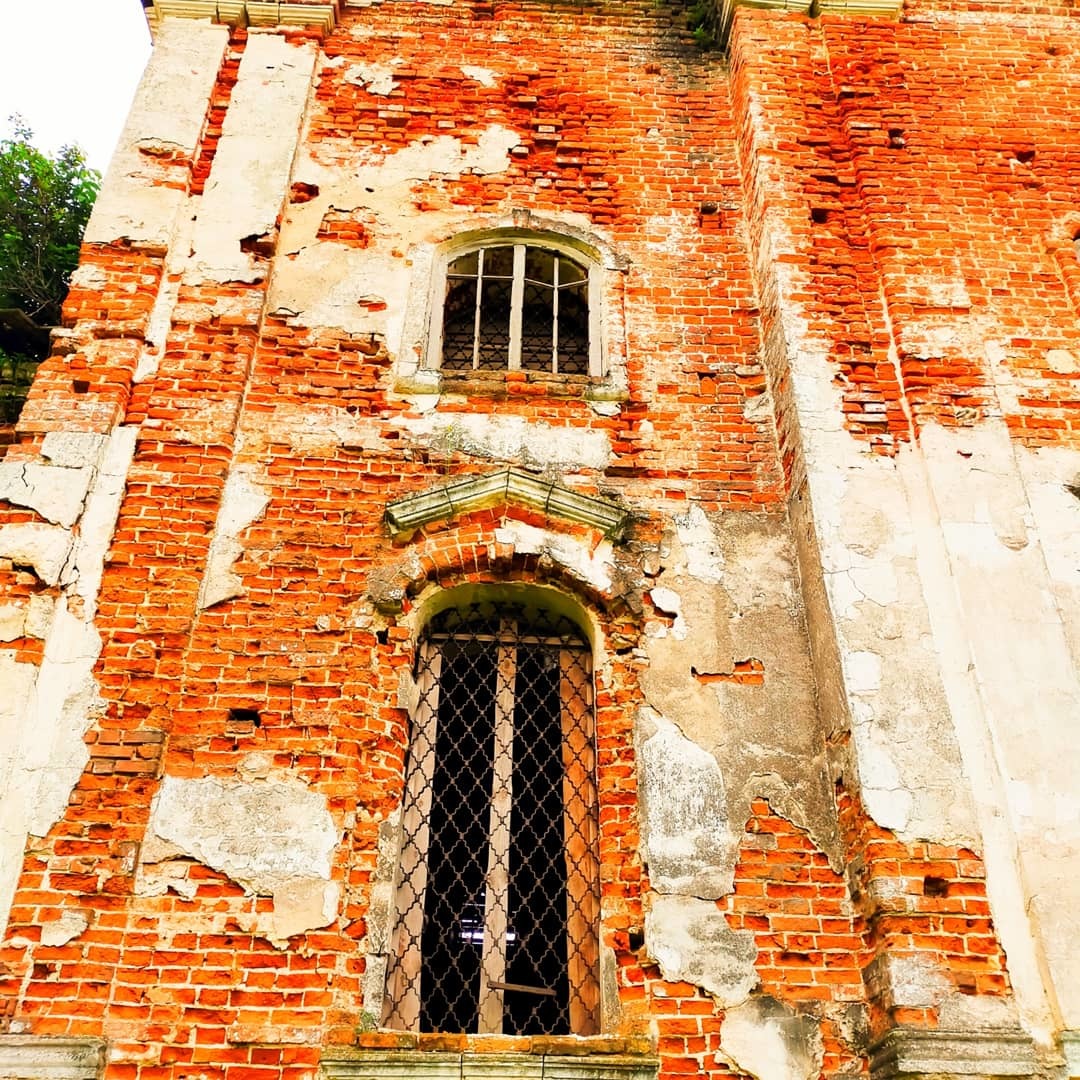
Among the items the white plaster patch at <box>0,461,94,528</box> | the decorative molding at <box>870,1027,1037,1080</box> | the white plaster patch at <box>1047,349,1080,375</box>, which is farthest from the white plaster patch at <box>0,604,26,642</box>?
the white plaster patch at <box>1047,349,1080,375</box>

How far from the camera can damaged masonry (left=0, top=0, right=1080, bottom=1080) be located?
4.03 meters

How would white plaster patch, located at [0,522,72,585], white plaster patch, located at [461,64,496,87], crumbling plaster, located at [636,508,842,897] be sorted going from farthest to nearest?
white plaster patch, located at [461,64,496,87] → white plaster patch, located at [0,522,72,585] → crumbling plaster, located at [636,508,842,897]

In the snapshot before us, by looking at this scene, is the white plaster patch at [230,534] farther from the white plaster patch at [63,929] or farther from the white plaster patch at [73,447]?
the white plaster patch at [63,929]

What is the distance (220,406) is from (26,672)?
1.75 m

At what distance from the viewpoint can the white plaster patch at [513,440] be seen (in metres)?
5.56

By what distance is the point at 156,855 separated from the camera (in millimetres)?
4215

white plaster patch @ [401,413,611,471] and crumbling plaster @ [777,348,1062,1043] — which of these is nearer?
crumbling plaster @ [777,348,1062,1043]

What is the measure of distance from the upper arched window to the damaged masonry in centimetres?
4

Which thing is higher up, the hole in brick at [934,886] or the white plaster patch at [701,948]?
the hole in brick at [934,886]

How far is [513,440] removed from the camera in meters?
5.62

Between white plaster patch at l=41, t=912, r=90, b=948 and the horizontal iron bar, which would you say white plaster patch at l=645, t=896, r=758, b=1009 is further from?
white plaster patch at l=41, t=912, r=90, b=948

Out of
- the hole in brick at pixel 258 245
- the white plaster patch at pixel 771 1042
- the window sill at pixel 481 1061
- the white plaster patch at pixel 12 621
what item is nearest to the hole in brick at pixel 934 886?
the white plaster patch at pixel 771 1042

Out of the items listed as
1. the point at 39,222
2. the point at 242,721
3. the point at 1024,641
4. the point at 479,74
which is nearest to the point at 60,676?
the point at 242,721

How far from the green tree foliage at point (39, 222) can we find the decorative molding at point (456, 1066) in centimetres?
733
